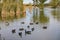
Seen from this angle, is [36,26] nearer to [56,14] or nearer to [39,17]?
[39,17]

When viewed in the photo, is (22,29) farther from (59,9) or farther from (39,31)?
(59,9)

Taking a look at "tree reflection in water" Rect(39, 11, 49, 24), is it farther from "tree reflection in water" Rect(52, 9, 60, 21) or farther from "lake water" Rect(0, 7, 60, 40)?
"tree reflection in water" Rect(52, 9, 60, 21)

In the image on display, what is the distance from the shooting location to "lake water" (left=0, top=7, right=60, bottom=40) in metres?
2.08

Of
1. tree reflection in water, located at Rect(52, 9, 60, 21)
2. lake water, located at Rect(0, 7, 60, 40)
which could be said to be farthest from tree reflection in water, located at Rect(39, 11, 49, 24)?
tree reflection in water, located at Rect(52, 9, 60, 21)

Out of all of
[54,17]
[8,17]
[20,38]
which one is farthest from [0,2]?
[54,17]

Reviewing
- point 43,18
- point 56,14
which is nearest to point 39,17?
point 43,18

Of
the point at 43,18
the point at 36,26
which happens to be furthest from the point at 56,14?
the point at 36,26

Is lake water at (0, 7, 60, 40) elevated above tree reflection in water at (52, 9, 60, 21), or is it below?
below

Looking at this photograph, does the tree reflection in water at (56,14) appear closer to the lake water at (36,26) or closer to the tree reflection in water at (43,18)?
the lake water at (36,26)

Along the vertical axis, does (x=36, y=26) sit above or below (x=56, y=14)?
below

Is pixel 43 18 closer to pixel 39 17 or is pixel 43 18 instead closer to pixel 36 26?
pixel 39 17

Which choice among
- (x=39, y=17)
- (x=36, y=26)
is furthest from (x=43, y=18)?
(x=36, y=26)

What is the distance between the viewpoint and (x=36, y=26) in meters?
2.12

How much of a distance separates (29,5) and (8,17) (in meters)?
0.37
